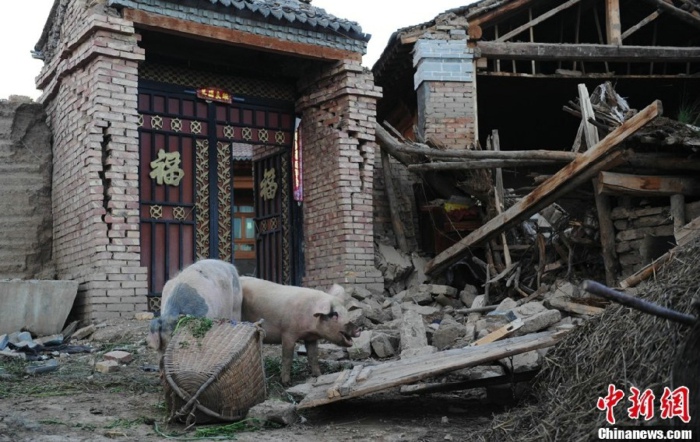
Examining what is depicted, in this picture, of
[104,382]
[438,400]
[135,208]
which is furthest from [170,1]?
[438,400]

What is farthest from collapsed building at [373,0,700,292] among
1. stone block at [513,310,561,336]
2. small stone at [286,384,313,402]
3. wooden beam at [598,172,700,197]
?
small stone at [286,384,313,402]

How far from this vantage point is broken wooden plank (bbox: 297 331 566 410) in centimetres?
534

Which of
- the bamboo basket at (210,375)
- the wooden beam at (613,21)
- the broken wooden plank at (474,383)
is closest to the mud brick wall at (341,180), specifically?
the wooden beam at (613,21)

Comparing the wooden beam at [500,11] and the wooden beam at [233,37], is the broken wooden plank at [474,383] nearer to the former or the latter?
the wooden beam at [233,37]

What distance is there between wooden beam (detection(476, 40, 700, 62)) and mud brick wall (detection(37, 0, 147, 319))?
6182 mm

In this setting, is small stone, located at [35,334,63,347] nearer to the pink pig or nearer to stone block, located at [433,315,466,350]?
the pink pig

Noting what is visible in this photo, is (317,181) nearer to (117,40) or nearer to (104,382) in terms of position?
(117,40)

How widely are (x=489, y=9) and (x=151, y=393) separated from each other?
30.3 ft

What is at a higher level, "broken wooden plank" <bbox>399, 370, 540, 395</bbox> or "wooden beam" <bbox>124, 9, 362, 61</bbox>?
"wooden beam" <bbox>124, 9, 362, 61</bbox>

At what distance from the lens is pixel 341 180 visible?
1120cm

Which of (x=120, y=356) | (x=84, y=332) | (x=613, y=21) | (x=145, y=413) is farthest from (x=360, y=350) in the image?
(x=613, y=21)

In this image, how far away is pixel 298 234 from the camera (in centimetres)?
1203

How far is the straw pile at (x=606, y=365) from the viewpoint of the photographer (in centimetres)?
394

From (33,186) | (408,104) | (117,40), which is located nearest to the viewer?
(117,40)
